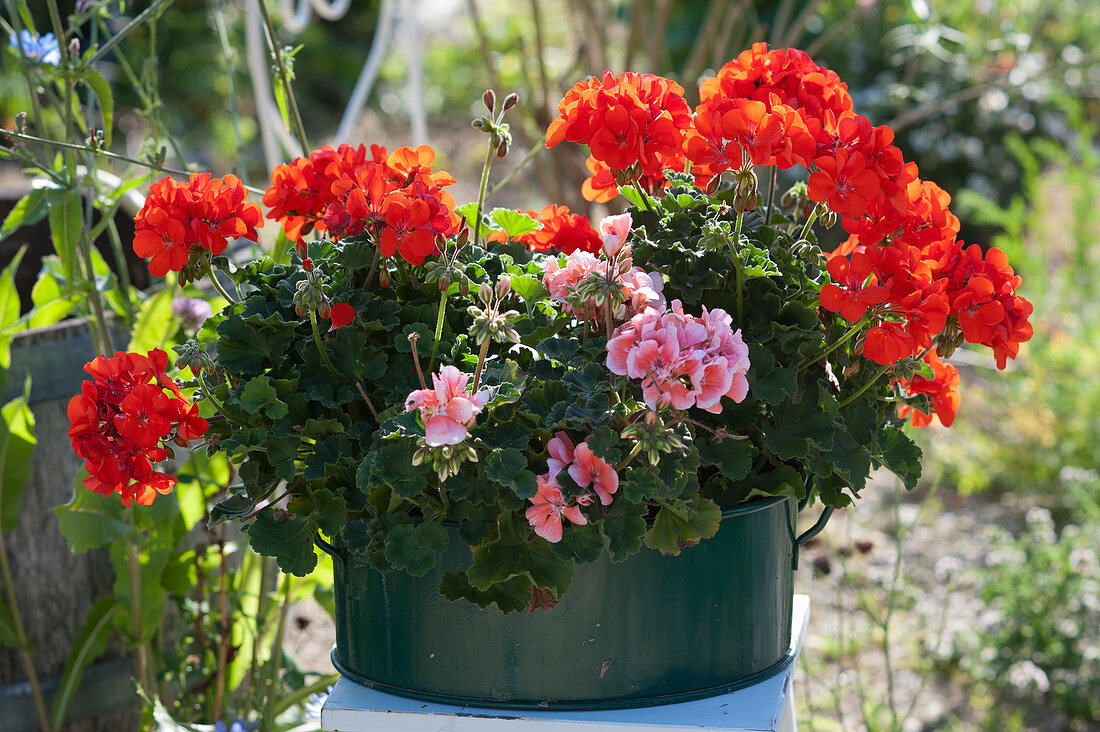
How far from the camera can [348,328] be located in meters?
0.84

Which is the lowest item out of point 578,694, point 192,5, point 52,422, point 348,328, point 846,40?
point 578,694

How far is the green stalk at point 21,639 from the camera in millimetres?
1296

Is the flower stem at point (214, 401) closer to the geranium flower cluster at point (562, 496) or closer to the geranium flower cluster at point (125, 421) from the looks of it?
the geranium flower cluster at point (125, 421)

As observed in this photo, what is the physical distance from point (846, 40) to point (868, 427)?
4059 mm

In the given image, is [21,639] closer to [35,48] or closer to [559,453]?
[35,48]

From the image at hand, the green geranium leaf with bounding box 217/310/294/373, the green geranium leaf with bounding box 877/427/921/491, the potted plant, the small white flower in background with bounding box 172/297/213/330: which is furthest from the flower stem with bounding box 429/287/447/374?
the small white flower in background with bounding box 172/297/213/330

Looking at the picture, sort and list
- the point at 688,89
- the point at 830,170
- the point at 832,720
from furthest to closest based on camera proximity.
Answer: the point at 688,89 < the point at 832,720 < the point at 830,170

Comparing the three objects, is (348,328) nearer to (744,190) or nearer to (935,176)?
(744,190)

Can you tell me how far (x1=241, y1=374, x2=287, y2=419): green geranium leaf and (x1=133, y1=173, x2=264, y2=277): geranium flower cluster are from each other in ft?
0.38

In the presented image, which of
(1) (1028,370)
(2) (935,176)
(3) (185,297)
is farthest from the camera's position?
(2) (935,176)

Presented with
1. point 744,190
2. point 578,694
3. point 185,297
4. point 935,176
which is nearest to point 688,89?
point 185,297

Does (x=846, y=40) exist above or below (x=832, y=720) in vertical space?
above

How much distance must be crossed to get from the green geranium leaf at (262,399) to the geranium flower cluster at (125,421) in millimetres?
44

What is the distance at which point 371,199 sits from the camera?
32.5 inches
